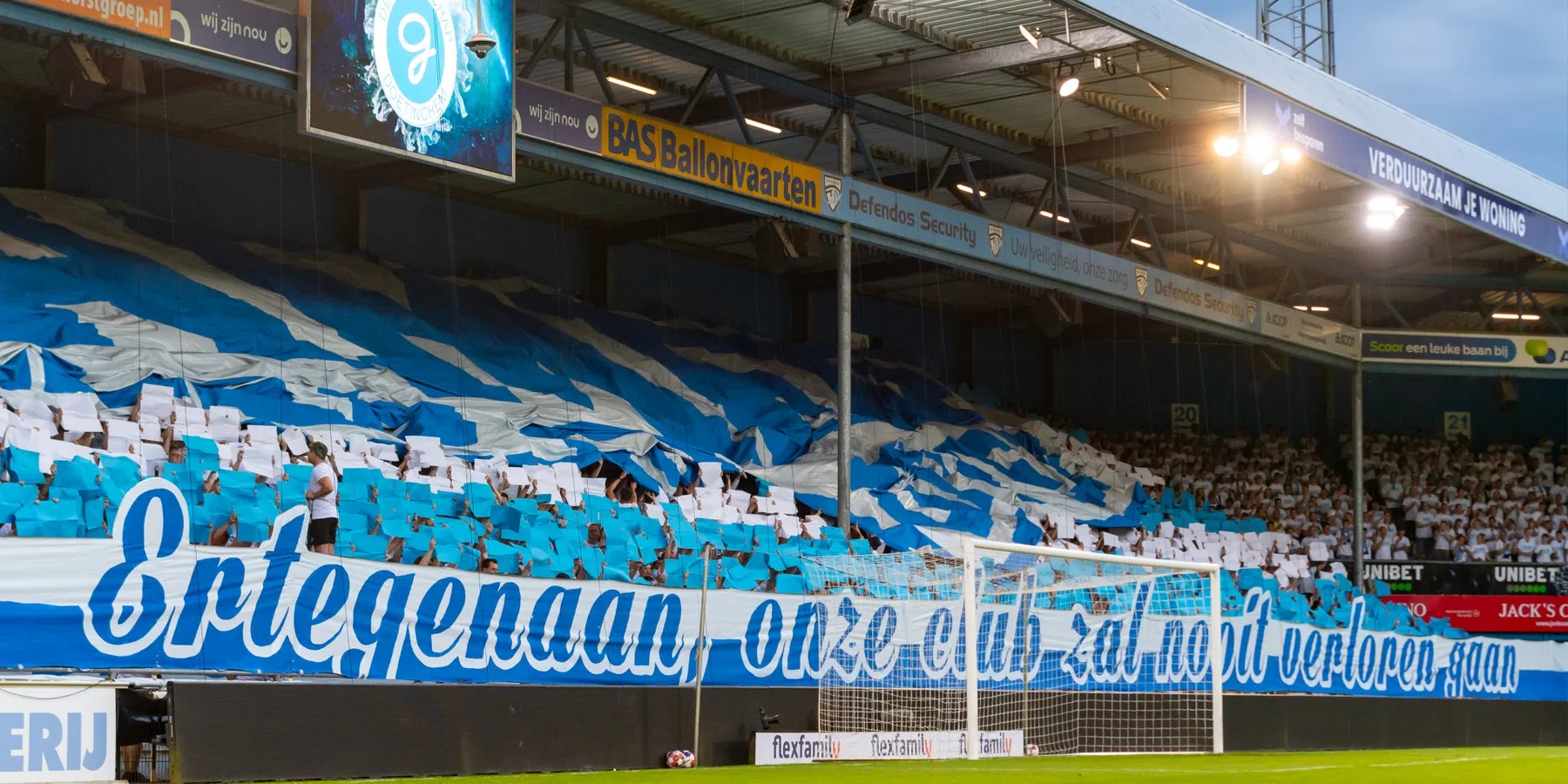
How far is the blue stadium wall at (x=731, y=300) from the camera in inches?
776

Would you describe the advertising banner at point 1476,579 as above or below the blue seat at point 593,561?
below

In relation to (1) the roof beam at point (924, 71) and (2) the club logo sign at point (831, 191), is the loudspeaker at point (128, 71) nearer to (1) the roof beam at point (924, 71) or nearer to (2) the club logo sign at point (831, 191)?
(1) the roof beam at point (924, 71)

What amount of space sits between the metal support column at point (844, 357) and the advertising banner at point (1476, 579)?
43.5 feet

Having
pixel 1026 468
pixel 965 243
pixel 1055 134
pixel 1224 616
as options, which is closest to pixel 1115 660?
pixel 1224 616

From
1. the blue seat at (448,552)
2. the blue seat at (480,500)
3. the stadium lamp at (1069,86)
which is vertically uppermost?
the stadium lamp at (1069,86)

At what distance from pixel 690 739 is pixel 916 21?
27.2 ft

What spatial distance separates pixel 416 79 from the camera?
1450cm

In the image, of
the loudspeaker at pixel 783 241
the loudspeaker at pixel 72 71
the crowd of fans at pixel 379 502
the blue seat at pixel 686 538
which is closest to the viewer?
the crowd of fans at pixel 379 502

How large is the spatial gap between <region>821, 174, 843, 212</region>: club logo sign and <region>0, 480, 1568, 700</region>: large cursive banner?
516 cm

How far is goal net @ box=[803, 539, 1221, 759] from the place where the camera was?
15.3m

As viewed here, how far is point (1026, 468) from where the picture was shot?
88.9ft

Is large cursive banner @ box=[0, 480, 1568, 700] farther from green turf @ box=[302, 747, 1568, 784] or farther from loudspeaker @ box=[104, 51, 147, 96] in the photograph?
loudspeaker @ box=[104, 51, 147, 96]

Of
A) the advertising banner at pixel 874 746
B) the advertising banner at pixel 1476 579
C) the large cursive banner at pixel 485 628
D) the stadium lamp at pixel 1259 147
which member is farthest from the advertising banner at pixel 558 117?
the advertising banner at pixel 1476 579

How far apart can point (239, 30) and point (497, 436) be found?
21.6 ft
